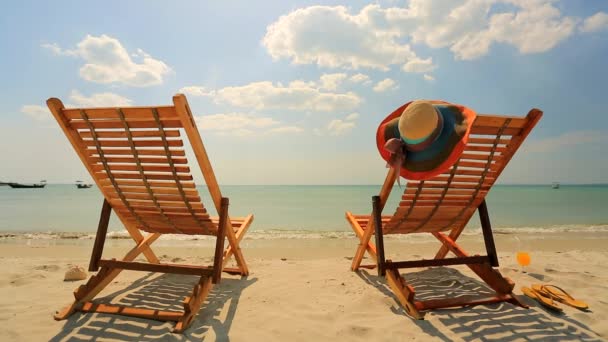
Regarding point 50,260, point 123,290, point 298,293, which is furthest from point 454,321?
point 50,260

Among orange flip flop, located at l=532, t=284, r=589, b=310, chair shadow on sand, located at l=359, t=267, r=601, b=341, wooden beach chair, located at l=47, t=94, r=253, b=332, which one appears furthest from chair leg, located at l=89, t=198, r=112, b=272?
orange flip flop, located at l=532, t=284, r=589, b=310

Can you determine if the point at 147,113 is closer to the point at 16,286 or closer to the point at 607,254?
the point at 16,286

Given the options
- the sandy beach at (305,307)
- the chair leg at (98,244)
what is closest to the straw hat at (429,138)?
the sandy beach at (305,307)

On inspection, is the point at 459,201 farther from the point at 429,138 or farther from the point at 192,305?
the point at 192,305

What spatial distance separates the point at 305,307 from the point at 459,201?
1877 mm

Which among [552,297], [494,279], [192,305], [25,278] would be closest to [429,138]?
[494,279]

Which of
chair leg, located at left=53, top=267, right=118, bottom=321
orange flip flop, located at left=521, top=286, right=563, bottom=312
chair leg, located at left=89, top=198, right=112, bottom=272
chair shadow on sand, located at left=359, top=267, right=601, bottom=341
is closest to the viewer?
chair shadow on sand, located at left=359, top=267, right=601, bottom=341

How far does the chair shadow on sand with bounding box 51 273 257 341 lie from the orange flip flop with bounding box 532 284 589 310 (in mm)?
3019

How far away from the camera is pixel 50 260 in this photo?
4902mm

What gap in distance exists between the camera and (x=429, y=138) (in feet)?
7.97

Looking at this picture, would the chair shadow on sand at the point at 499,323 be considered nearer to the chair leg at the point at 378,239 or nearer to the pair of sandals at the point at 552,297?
the pair of sandals at the point at 552,297

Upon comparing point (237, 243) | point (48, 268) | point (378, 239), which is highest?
point (378, 239)

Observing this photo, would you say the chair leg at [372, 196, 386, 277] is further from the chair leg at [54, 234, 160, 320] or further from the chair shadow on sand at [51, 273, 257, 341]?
the chair leg at [54, 234, 160, 320]

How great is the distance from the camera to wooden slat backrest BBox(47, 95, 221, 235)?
8.02 feet
